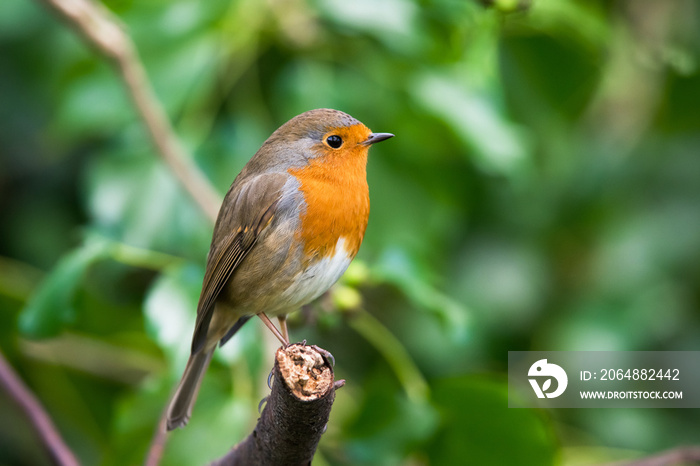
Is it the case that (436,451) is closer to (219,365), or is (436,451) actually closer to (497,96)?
(219,365)

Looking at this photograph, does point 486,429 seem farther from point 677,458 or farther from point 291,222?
point 291,222

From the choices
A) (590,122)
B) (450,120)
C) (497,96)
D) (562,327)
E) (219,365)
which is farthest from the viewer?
(590,122)

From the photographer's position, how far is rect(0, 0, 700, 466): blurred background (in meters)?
3.13

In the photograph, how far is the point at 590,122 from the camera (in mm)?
4965

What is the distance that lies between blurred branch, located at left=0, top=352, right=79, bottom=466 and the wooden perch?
0.88 meters

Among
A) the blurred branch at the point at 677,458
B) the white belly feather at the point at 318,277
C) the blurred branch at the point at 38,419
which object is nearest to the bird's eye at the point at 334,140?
the white belly feather at the point at 318,277

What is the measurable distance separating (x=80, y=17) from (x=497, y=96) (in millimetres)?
1898

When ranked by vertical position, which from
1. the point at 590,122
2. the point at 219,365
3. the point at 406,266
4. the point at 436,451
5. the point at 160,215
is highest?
the point at 590,122

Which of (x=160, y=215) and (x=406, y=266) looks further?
(x=160, y=215)

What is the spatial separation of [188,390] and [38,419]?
532 millimetres

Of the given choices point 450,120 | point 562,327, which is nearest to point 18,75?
point 450,120

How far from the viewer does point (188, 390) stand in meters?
2.97

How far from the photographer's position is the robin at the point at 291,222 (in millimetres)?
2617

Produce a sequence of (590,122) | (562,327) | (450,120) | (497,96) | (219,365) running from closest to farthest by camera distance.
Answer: (219,365), (450,120), (497,96), (562,327), (590,122)
